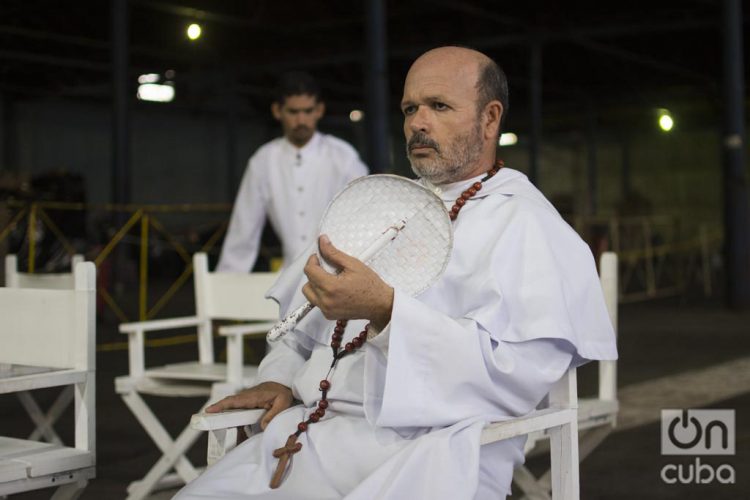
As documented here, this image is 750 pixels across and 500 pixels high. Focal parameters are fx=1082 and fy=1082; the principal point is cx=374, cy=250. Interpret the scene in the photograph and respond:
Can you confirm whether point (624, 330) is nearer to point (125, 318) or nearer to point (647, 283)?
point (125, 318)

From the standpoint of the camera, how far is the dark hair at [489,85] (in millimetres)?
2160

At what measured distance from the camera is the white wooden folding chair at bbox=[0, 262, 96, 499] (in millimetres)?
2436

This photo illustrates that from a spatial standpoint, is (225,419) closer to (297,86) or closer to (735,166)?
(297,86)

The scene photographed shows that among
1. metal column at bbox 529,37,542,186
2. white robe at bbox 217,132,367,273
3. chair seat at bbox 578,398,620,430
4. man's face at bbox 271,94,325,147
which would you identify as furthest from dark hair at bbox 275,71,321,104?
metal column at bbox 529,37,542,186

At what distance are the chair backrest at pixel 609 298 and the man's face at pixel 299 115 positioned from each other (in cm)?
179

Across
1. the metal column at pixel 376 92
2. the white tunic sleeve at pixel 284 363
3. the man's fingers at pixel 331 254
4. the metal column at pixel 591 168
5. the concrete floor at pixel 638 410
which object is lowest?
the concrete floor at pixel 638 410

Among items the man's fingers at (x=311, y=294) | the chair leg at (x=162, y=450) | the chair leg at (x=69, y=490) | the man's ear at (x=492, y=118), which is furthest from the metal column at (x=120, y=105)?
the man's fingers at (x=311, y=294)

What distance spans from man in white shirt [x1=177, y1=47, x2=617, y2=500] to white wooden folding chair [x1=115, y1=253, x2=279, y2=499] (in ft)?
4.47

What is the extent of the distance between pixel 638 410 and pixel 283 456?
4.09 m

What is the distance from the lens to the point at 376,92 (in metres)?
9.92

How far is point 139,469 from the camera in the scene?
14.8 ft

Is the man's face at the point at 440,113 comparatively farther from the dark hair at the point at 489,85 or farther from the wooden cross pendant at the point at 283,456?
the wooden cross pendant at the point at 283,456

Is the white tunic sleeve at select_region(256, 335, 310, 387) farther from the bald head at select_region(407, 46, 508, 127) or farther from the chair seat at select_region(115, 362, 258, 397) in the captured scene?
the chair seat at select_region(115, 362, 258, 397)

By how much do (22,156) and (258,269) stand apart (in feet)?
17.1
